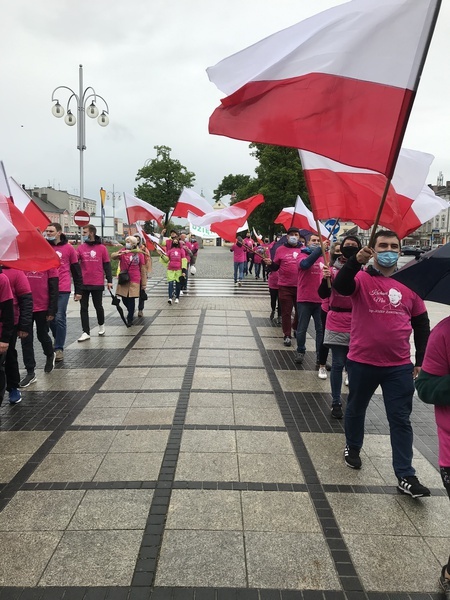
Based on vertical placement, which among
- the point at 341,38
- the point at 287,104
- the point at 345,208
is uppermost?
the point at 341,38

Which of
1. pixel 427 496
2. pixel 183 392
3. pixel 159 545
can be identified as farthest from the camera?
pixel 183 392

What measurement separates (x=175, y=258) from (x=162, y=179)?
51.5 meters

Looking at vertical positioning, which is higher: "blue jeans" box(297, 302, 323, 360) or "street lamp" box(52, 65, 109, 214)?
"street lamp" box(52, 65, 109, 214)

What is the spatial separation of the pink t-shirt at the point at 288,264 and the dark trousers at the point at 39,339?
406cm

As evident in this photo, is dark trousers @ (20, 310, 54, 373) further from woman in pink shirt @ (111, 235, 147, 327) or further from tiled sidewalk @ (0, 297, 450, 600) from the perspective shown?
woman in pink shirt @ (111, 235, 147, 327)

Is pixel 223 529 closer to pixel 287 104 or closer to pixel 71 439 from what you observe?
pixel 71 439

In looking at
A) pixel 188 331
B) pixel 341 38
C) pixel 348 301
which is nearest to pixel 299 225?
pixel 188 331

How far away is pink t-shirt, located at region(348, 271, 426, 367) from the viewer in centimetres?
377

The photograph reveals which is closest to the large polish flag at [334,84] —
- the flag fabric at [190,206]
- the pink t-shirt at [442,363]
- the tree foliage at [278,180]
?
the pink t-shirt at [442,363]

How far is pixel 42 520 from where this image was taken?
3.40m

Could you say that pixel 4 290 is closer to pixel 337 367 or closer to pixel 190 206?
pixel 337 367

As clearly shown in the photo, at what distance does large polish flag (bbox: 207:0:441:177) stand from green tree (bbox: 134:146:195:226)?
58.4m

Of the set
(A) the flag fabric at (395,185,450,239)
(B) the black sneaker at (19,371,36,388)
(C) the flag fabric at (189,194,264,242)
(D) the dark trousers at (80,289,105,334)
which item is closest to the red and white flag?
(D) the dark trousers at (80,289,105,334)

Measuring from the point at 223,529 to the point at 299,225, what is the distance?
7.96m
